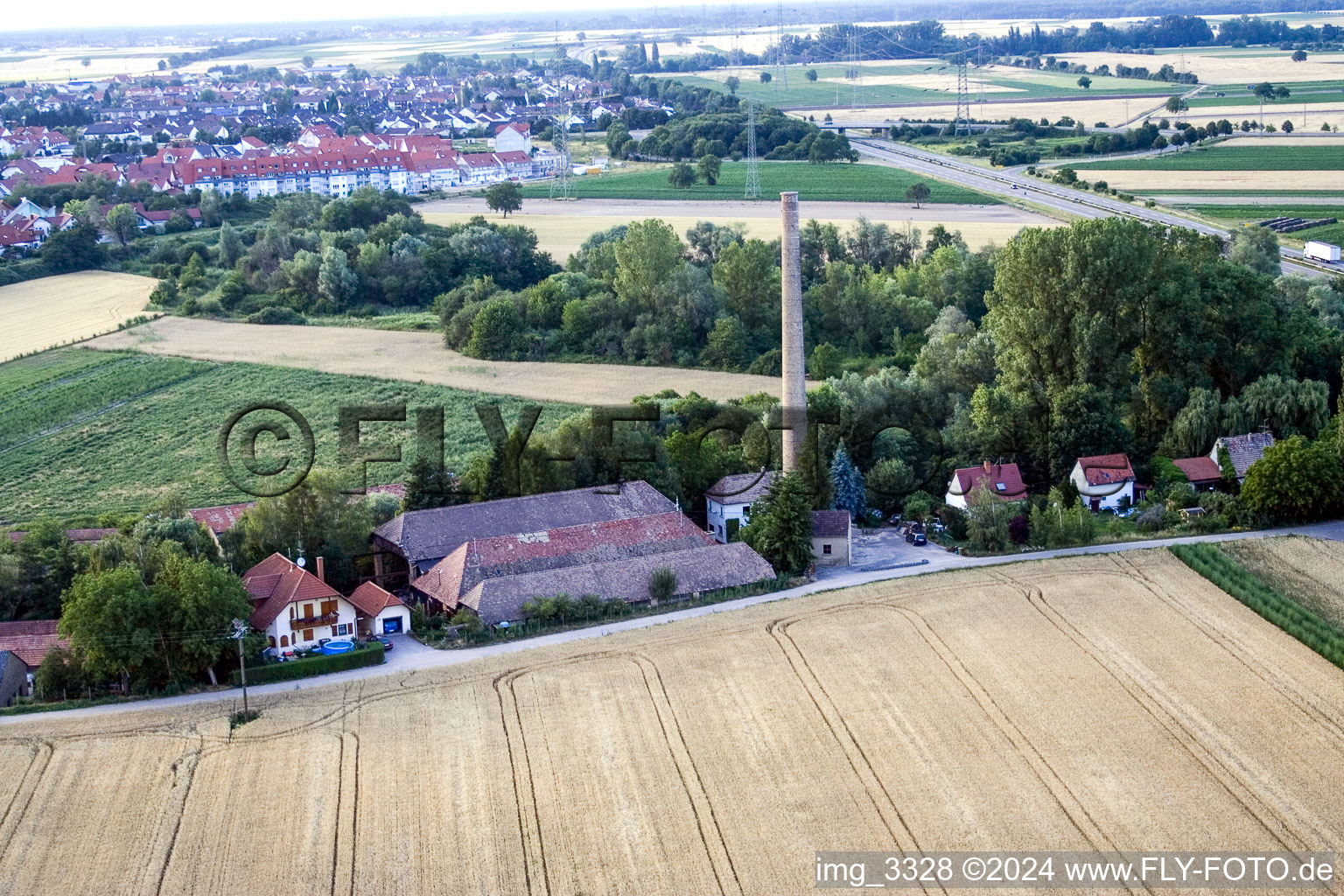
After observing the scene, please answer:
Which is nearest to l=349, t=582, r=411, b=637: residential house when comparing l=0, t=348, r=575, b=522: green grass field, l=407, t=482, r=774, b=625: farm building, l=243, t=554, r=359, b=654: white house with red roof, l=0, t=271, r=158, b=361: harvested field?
l=243, t=554, r=359, b=654: white house with red roof

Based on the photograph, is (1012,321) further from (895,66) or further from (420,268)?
(895,66)

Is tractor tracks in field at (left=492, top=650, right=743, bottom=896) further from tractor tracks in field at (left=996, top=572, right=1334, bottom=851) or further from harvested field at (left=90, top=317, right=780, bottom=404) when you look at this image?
harvested field at (left=90, top=317, right=780, bottom=404)

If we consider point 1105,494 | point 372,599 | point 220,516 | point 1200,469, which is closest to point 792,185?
point 1200,469

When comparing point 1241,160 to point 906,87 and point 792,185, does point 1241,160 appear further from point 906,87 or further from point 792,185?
point 906,87

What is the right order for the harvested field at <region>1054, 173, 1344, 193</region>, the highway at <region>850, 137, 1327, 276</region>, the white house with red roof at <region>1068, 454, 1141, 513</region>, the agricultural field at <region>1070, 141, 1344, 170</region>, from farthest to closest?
the agricultural field at <region>1070, 141, 1344, 170</region> → the harvested field at <region>1054, 173, 1344, 193</region> → the highway at <region>850, 137, 1327, 276</region> → the white house with red roof at <region>1068, 454, 1141, 513</region>

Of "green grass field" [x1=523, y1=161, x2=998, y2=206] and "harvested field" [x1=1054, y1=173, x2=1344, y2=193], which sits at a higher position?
"green grass field" [x1=523, y1=161, x2=998, y2=206]

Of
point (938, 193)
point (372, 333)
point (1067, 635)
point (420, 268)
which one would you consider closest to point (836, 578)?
point (1067, 635)

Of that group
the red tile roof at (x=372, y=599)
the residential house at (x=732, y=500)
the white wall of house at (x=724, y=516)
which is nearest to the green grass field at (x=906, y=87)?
the residential house at (x=732, y=500)
